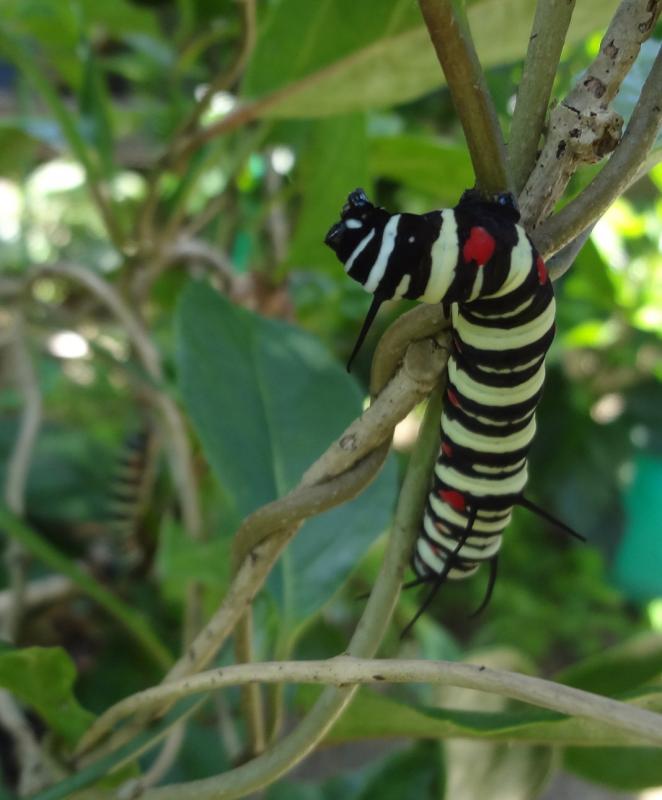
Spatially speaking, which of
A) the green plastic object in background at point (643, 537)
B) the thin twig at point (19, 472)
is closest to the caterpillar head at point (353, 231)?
the thin twig at point (19, 472)

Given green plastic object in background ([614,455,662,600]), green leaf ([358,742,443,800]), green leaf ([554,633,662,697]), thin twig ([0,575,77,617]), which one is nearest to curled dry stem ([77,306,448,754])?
green leaf ([554,633,662,697])

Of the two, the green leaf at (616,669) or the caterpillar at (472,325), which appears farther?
the green leaf at (616,669)

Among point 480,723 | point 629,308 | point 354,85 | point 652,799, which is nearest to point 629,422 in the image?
point 629,308

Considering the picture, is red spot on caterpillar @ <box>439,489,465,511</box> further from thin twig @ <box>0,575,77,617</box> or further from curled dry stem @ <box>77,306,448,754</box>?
thin twig @ <box>0,575,77,617</box>

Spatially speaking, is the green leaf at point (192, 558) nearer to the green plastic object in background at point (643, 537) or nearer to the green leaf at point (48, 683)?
the green leaf at point (48, 683)

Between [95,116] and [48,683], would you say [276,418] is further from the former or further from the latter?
[95,116]

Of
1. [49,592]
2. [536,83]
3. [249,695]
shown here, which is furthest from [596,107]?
[49,592]

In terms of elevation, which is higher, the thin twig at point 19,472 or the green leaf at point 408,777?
the thin twig at point 19,472
